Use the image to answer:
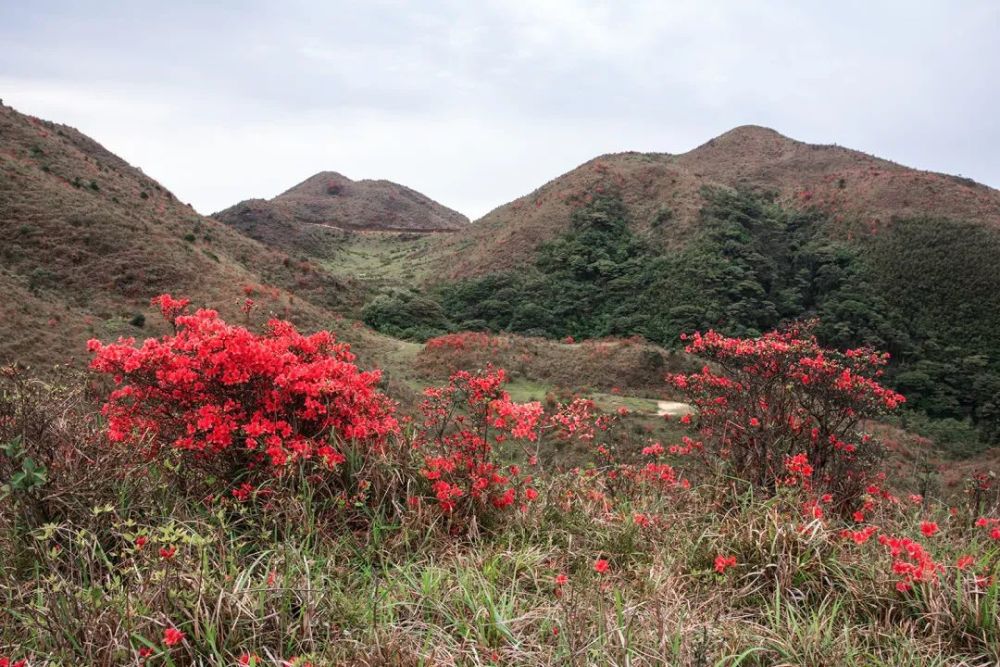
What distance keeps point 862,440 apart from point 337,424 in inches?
205

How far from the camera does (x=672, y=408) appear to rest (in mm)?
15062

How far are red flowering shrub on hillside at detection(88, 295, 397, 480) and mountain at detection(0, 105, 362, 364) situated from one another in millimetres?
10000

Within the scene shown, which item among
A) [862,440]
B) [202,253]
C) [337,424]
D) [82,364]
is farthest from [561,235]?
[337,424]

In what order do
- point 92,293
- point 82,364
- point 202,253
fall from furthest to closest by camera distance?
point 202,253 → point 92,293 → point 82,364

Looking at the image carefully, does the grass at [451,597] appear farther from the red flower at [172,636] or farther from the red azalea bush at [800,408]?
the red azalea bush at [800,408]

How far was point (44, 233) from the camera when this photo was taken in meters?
18.9

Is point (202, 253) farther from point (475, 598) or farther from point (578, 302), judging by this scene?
point (475, 598)

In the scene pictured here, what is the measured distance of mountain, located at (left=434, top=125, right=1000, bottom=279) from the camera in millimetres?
31797

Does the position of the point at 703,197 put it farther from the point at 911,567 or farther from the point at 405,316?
the point at 911,567

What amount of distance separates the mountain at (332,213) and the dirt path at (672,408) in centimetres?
3648

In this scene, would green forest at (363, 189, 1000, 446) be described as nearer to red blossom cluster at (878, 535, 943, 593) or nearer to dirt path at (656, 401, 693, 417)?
dirt path at (656, 401, 693, 417)

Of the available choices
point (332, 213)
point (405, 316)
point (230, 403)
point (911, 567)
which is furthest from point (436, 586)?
point (332, 213)

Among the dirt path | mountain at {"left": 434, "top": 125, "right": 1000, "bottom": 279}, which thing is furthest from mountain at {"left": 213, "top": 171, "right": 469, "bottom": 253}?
the dirt path

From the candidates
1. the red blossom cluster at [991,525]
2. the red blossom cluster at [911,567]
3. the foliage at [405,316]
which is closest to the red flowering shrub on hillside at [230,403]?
the red blossom cluster at [911,567]
